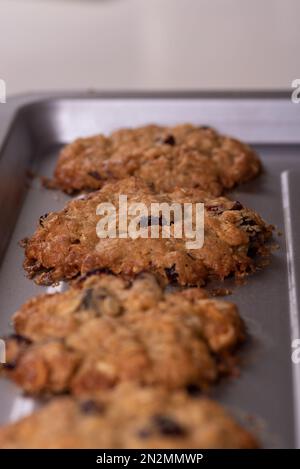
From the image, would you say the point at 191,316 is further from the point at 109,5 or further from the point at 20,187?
the point at 109,5

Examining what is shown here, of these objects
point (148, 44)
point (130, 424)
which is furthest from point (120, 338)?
point (148, 44)

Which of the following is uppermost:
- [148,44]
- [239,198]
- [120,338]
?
[120,338]

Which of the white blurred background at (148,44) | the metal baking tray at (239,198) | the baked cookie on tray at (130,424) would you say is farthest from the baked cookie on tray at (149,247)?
the white blurred background at (148,44)

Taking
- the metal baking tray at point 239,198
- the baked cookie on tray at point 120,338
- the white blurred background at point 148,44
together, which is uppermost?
the baked cookie on tray at point 120,338

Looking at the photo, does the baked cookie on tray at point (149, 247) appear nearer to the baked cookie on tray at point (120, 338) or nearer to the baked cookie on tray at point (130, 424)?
the baked cookie on tray at point (120, 338)

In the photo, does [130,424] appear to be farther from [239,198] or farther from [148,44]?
[148,44]

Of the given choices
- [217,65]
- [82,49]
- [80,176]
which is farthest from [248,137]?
[82,49]
